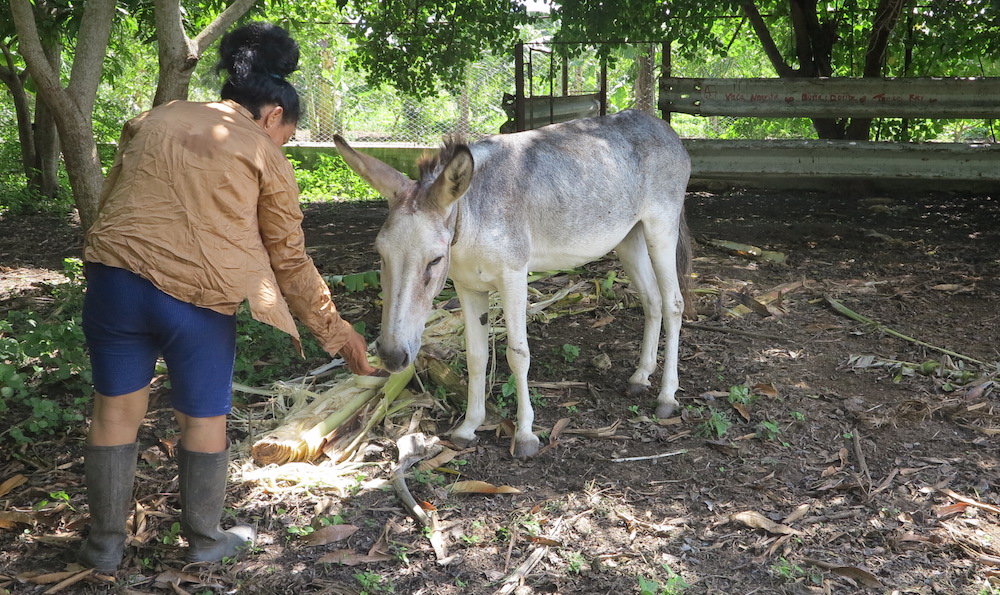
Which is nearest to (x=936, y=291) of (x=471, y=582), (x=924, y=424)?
(x=924, y=424)

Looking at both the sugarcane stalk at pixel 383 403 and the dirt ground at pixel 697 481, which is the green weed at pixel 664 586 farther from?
the sugarcane stalk at pixel 383 403

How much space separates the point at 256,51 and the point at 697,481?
2.97 m

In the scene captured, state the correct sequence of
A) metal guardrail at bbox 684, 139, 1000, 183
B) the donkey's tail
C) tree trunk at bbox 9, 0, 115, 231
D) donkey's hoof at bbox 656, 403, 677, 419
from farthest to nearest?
metal guardrail at bbox 684, 139, 1000, 183 → the donkey's tail → tree trunk at bbox 9, 0, 115, 231 → donkey's hoof at bbox 656, 403, 677, 419

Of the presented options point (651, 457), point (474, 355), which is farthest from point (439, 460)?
point (651, 457)

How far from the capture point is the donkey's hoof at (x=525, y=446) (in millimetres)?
4465

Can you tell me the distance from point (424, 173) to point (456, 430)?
152 cm

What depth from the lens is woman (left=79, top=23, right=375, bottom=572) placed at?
9.61 ft

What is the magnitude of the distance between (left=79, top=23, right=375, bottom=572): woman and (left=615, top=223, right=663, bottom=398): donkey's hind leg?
255 cm

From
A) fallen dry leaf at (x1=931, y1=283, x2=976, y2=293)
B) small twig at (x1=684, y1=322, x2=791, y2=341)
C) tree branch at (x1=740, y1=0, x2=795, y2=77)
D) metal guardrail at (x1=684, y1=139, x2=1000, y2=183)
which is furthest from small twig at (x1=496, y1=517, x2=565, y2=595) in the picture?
tree branch at (x1=740, y1=0, x2=795, y2=77)

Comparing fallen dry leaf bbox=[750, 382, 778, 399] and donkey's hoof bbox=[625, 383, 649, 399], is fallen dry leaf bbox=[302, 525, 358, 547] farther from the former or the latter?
fallen dry leaf bbox=[750, 382, 778, 399]

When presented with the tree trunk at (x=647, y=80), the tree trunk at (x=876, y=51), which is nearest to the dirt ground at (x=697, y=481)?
the tree trunk at (x=876, y=51)

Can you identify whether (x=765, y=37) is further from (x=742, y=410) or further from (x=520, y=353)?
(x=520, y=353)

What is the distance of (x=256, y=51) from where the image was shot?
124 inches

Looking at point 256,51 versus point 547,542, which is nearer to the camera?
point 256,51
